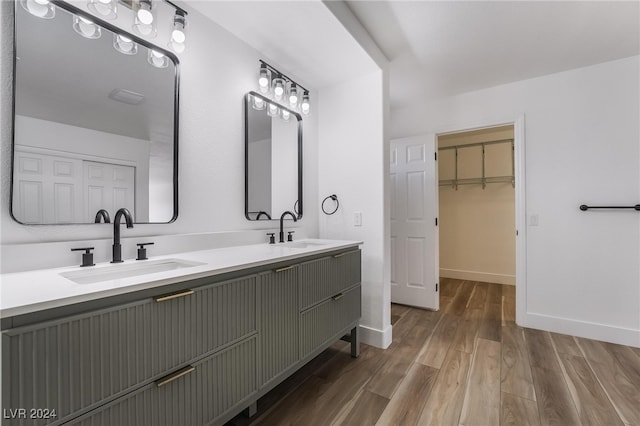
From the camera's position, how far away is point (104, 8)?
4.13 ft

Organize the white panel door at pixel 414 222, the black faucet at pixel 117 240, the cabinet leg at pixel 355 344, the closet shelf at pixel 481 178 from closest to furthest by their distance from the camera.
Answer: the black faucet at pixel 117 240 → the cabinet leg at pixel 355 344 → the white panel door at pixel 414 222 → the closet shelf at pixel 481 178

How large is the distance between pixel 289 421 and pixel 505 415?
1129 millimetres

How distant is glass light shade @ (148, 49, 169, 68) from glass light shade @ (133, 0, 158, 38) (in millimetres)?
91

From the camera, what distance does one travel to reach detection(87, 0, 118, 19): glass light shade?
124 cm

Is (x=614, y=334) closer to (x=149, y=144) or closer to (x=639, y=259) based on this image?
(x=639, y=259)

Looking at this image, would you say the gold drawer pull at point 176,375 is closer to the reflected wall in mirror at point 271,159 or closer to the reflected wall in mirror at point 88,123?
the reflected wall in mirror at point 88,123

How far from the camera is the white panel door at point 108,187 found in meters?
1.26

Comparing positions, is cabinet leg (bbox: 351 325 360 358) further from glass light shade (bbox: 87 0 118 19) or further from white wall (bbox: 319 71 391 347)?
glass light shade (bbox: 87 0 118 19)

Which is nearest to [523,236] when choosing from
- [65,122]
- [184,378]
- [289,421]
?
[289,421]

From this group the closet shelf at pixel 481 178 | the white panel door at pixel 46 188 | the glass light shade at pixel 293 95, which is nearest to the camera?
the white panel door at pixel 46 188

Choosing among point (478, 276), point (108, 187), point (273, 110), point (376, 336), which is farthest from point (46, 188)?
point (478, 276)

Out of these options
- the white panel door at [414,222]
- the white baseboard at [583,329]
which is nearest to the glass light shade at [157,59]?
the white panel door at [414,222]

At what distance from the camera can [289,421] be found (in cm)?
145

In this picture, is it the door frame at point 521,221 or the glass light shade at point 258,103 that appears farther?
the door frame at point 521,221
